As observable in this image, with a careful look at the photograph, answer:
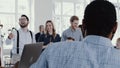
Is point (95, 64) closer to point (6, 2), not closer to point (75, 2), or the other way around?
point (6, 2)

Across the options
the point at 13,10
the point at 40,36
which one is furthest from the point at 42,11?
the point at 40,36

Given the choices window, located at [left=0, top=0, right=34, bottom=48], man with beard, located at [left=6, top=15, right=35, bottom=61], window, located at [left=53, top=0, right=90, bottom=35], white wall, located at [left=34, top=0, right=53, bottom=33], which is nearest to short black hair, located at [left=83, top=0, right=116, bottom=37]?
man with beard, located at [left=6, top=15, right=35, bottom=61]

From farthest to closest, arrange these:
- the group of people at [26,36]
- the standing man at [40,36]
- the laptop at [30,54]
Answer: the standing man at [40,36]
the group of people at [26,36]
the laptop at [30,54]

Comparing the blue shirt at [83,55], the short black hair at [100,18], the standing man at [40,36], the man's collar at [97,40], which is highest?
the short black hair at [100,18]

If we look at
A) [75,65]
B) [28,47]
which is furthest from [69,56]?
[28,47]

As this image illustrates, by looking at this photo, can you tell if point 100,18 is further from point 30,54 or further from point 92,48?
point 30,54

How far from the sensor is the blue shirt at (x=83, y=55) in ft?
3.34

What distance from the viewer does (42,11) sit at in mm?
10234

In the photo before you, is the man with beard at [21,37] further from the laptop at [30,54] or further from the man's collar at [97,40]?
the man's collar at [97,40]

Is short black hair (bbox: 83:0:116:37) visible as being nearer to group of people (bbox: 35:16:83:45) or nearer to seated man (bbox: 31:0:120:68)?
seated man (bbox: 31:0:120:68)

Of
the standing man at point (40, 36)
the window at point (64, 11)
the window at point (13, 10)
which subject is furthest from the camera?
the window at point (64, 11)

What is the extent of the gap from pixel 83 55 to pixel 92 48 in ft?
0.13

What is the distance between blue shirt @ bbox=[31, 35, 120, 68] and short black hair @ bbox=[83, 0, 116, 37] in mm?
24

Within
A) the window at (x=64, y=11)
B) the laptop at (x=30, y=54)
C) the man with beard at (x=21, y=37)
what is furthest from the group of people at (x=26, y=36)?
the window at (x=64, y=11)
